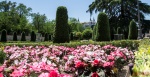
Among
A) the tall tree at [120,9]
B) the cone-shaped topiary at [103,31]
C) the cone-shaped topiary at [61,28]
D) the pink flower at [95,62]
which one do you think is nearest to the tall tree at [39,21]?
the tall tree at [120,9]

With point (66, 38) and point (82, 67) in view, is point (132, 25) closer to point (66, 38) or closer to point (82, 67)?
point (66, 38)

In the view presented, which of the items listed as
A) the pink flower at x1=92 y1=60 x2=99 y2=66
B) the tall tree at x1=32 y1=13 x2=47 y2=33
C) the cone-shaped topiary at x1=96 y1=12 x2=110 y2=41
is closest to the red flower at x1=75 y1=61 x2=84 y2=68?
the pink flower at x1=92 y1=60 x2=99 y2=66

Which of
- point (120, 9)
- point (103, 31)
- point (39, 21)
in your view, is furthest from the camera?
point (39, 21)

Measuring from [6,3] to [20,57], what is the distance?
6422 cm

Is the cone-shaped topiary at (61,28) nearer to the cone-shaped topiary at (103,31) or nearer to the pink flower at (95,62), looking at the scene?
the cone-shaped topiary at (103,31)

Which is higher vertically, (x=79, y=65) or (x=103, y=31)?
(x=103, y=31)

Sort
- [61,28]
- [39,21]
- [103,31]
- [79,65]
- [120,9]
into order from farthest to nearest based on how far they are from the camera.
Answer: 1. [39,21]
2. [120,9]
3. [103,31]
4. [61,28]
5. [79,65]

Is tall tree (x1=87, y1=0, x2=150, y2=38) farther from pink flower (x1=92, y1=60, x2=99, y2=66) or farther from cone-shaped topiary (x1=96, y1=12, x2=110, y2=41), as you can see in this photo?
pink flower (x1=92, y1=60, x2=99, y2=66)

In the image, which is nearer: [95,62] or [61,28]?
[95,62]

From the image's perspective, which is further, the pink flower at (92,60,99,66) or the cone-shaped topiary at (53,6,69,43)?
the cone-shaped topiary at (53,6,69,43)

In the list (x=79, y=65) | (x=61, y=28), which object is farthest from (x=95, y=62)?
(x=61, y=28)

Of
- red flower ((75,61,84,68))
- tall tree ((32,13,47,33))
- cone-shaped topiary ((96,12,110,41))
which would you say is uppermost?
tall tree ((32,13,47,33))

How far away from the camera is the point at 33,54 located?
819cm

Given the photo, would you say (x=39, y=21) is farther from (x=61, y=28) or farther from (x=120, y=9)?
(x=61, y=28)
